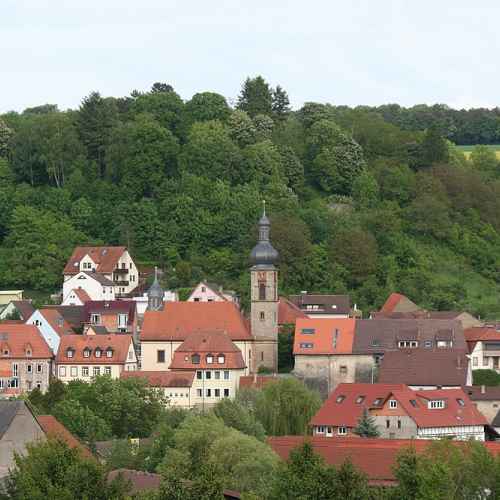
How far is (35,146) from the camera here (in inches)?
4796

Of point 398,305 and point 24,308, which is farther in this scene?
point 24,308

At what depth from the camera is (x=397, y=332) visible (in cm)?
9294

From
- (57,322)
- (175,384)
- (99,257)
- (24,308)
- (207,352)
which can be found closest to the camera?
(175,384)

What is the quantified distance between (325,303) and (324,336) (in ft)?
30.0

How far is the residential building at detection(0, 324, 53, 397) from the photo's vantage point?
306 ft

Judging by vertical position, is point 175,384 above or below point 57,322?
below

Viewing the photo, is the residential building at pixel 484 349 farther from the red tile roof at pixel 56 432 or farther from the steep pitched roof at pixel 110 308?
the red tile roof at pixel 56 432

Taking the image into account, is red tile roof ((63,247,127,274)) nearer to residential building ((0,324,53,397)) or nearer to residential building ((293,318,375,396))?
residential building ((0,324,53,397))

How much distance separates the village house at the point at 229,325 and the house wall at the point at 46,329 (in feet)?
13.4

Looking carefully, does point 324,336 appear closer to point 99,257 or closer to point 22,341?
point 22,341

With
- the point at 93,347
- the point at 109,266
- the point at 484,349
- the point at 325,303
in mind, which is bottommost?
the point at 484,349

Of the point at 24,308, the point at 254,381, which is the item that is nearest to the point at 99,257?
the point at 24,308

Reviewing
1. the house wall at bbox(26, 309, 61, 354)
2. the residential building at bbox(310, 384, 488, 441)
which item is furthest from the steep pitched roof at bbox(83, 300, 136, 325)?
the residential building at bbox(310, 384, 488, 441)

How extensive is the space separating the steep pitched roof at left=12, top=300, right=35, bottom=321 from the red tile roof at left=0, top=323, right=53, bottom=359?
6129 millimetres
